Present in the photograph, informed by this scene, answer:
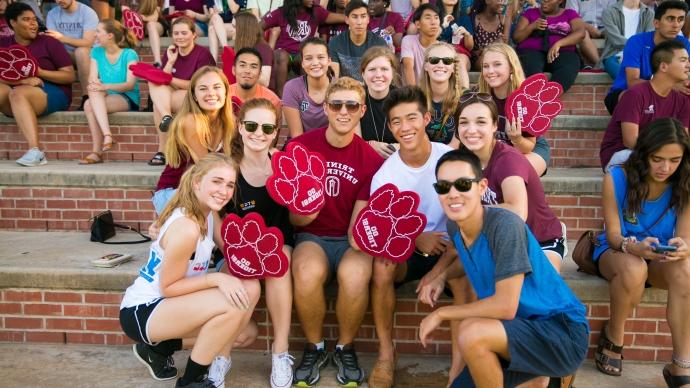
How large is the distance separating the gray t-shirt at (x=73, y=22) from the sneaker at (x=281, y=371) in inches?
192

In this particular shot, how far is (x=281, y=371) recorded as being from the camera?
3.00m

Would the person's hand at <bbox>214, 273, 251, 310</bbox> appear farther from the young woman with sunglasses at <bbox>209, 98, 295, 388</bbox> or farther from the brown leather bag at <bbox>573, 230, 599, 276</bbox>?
the brown leather bag at <bbox>573, 230, 599, 276</bbox>

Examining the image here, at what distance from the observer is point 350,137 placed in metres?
3.41

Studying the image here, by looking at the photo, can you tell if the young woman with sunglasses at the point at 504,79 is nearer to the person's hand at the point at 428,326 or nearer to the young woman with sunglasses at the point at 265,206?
the young woman with sunglasses at the point at 265,206

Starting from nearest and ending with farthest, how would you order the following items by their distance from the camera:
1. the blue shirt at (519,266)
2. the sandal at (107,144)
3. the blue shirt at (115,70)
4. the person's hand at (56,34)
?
the blue shirt at (519,266)
the sandal at (107,144)
the blue shirt at (115,70)
the person's hand at (56,34)

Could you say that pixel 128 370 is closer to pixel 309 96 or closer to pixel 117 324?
pixel 117 324

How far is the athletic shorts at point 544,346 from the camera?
2439 millimetres

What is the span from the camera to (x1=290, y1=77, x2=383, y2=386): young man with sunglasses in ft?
10.1

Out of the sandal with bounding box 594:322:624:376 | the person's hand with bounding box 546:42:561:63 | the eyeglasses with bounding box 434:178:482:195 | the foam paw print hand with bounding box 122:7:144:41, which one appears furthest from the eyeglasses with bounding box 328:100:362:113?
the foam paw print hand with bounding box 122:7:144:41

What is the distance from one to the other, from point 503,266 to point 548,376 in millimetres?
551

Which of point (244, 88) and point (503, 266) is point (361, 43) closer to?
point (244, 88)

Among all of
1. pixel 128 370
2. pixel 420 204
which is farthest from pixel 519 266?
pixel 128 370

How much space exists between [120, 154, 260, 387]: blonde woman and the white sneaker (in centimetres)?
4

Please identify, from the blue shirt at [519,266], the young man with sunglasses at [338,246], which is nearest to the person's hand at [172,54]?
the young man with sunglasses at [338,246]
